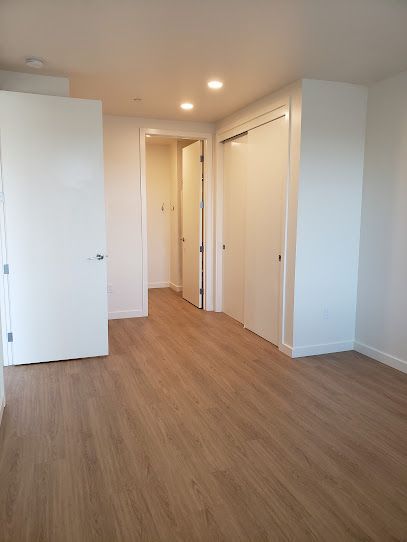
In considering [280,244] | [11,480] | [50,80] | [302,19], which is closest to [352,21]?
[302,19]

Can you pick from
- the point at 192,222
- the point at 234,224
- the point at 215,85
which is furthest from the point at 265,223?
the point at 192,222

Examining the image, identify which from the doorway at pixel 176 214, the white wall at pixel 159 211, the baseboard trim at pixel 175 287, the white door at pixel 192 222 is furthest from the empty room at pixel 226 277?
the white wall at pixel 159 211

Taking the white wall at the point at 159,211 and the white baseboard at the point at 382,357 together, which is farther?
the white wall at the point at 159,211

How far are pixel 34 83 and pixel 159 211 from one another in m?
3.96

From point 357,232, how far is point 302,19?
7.04ft

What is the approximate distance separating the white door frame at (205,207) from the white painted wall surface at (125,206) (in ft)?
0.16

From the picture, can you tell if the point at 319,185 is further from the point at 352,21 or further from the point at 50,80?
the point at 50,80

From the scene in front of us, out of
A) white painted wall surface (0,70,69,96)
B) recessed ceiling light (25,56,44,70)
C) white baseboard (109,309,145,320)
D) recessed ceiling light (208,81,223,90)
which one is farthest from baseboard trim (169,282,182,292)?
recessed ceiling light (25,56,44,70)

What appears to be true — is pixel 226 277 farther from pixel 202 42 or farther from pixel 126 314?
pixel 202 42

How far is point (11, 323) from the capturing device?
359 centimetres

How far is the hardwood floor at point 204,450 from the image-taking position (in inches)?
72.3

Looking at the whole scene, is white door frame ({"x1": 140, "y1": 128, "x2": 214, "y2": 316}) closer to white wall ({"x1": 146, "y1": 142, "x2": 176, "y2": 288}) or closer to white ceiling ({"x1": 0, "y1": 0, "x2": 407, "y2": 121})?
white ceiling ({"x1": 0, "y1": 0, "x2": 407, "y2": 121})

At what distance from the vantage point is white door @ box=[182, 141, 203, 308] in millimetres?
5785

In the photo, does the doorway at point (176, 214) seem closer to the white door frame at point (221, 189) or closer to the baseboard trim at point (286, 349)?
the white door frame at point (221, 189)
